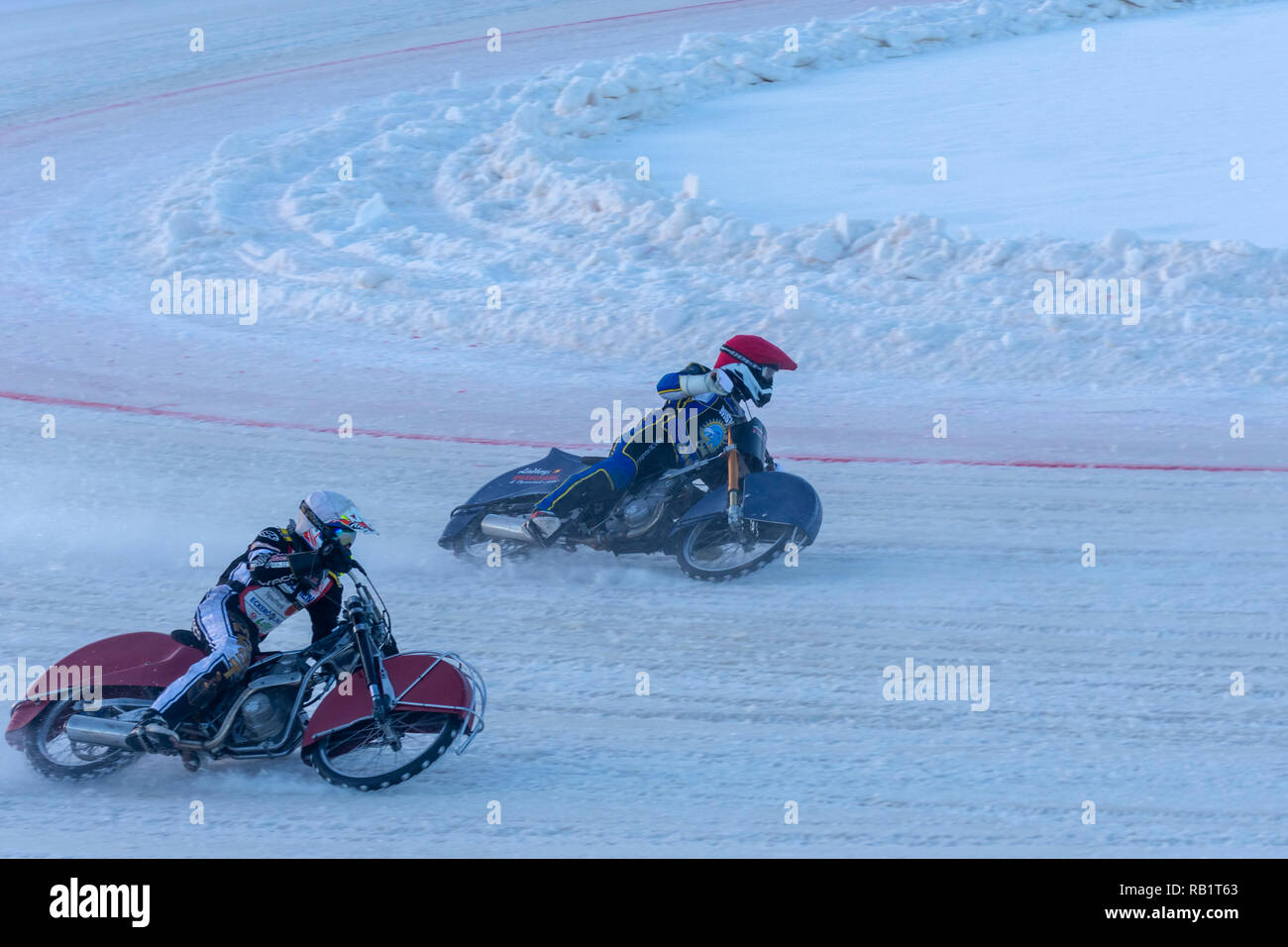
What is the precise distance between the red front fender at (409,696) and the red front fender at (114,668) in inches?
33.1

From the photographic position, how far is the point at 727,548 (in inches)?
374

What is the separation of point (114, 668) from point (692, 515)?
382cm

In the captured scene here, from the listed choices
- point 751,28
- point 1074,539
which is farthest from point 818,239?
point 751,28

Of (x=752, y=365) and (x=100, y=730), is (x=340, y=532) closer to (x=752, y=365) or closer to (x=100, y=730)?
(x=100, y=730)

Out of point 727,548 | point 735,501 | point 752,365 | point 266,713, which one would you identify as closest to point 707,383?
point 752,365

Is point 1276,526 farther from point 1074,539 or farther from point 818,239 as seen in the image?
point 818,239

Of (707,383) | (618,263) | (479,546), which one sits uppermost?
(618,263)

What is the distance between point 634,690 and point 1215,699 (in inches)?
125

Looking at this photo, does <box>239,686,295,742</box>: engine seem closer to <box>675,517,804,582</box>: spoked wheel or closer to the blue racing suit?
the blue racing suit

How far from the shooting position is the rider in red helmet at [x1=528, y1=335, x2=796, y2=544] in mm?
9430

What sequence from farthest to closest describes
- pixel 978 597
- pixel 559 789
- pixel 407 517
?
pixel 407 517
pixel 978 597
pixel 559 789

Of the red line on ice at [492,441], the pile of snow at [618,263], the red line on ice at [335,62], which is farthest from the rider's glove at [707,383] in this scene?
the red line on ice at [335,62]

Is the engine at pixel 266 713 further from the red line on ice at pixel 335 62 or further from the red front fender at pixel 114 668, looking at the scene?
the red line on ice at pixel 335 62

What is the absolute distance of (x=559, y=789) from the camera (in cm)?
687
